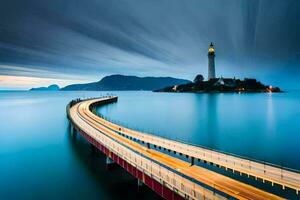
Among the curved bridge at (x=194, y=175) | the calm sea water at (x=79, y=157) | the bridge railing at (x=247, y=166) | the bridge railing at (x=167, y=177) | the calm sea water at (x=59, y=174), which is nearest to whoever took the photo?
the bridge railing at (x=167, y=177)

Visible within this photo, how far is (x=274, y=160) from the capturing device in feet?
103

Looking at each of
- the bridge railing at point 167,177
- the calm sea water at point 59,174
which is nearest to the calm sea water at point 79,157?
the calm sea water at point 59,174

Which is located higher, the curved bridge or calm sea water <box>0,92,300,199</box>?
the curved bridge

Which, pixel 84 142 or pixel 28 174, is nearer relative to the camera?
pixel 28 174

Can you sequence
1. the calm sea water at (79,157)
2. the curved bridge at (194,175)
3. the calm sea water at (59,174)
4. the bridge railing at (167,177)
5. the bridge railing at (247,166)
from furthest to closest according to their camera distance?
the calm sea water at (79,157), the calm sea water at (59,174), the bridge railing at (247,166), the curved bridge at (194,175), the bridge railing at (167,177)

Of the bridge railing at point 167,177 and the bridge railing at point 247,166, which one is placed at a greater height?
the bridge railing at point 167,177

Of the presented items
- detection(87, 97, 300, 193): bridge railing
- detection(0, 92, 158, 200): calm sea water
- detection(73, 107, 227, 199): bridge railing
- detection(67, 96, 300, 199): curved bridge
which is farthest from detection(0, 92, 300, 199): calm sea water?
detection(87, 97, 300, 193): bridge railing

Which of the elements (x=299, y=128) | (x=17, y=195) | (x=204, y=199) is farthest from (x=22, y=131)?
(x=299, y=128)

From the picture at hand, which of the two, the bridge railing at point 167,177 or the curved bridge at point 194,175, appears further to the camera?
the curved bridge at point 194,175

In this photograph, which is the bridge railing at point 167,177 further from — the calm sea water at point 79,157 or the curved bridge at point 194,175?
the calm sea water at point 79,157

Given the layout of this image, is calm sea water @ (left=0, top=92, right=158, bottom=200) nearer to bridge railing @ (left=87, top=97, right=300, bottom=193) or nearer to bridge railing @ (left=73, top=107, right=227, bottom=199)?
bridge railing @ (left=73, top=107, right=227, bottom=199)

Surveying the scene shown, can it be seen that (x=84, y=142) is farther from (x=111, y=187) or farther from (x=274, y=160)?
(x=274, y=160)

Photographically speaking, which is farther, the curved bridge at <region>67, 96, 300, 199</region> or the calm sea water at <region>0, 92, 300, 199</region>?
the calm sea water at <region>0, 92, 300, 199</region>

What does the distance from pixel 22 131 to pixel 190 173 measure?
53.9m
